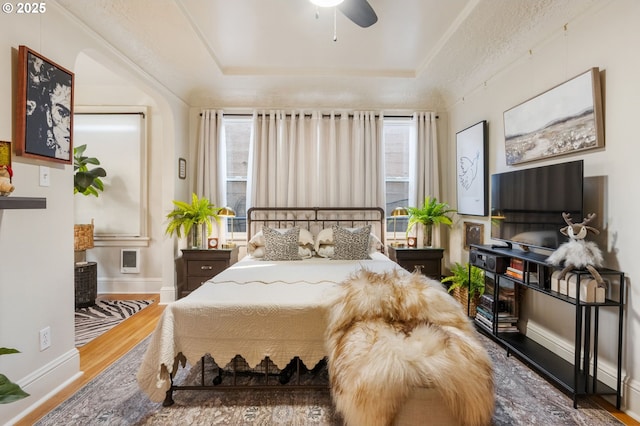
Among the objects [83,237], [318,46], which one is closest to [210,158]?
[83,237]

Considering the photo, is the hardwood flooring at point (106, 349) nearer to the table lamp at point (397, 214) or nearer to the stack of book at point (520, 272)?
the table lamp at point (397, 214)

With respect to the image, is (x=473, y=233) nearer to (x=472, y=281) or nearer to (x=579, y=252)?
(x=472, y=281)

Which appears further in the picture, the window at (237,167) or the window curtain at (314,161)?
the window at (237,167)

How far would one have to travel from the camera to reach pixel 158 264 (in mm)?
4516

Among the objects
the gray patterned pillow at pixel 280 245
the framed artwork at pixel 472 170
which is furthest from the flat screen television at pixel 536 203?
the gray patterned pillow at pixel 280 245

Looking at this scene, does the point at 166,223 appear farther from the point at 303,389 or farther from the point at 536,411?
the point at 536,411

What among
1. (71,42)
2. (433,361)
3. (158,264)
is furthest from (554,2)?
(158,264)

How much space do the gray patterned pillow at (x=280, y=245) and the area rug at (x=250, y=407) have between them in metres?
1.48

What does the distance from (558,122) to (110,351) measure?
13.9 ft

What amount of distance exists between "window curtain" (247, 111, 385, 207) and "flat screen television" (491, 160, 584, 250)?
1672mm

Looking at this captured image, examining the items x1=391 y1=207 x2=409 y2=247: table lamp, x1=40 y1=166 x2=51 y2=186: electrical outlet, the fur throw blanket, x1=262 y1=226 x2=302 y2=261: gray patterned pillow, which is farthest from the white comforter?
x1=391 y1=207 x2=409 y2=247: table lamp

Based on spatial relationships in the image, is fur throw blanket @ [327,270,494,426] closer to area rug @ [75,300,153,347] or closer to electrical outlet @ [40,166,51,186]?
electrical outlet @ [40,166,51,186]

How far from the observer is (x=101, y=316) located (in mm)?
3611

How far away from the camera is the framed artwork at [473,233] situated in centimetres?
362
